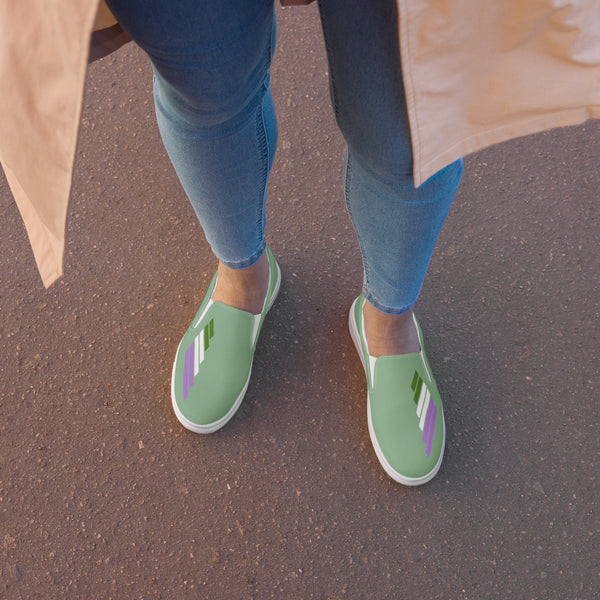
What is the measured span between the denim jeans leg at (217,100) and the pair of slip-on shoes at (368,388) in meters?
0.23

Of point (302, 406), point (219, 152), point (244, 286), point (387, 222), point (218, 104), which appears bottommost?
point (302, 406)

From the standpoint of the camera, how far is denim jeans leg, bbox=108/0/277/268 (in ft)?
1.73

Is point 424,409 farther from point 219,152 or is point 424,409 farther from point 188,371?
point 219,152

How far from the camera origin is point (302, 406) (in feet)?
4.09

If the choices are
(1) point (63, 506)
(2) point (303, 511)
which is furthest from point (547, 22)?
(1) point (63, 506)

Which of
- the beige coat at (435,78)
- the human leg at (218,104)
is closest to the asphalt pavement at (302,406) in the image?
the human leg at (218,104)

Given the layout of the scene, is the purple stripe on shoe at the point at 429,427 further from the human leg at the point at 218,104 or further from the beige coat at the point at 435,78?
the beige coat at the point at 435,78

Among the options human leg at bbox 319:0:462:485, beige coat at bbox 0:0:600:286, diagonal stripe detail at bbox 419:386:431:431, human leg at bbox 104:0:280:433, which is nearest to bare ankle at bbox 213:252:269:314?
human leg at bbox 104:0:280:433

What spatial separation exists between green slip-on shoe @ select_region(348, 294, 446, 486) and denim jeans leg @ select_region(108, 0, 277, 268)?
0.41 m

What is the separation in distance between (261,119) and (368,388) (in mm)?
653

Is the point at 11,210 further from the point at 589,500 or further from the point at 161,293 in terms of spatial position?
the point at 589,500

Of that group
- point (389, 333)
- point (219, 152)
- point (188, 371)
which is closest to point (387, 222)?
point (219, 152)

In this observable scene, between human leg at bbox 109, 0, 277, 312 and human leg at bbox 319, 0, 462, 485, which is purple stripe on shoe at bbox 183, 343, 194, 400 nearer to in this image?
human leg at bbox 109, 0, 277, 312

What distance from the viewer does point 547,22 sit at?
0.53 m
